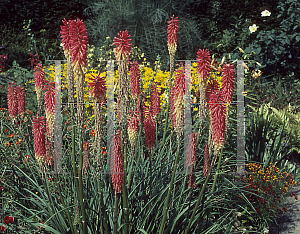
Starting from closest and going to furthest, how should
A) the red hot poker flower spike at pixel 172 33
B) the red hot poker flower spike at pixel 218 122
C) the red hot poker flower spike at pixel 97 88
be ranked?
the red hot poker flower spike at pixel 97 88
the red hot poker flower spike at pixel 218 122
the red hot poker flower spike at pixel 172 33

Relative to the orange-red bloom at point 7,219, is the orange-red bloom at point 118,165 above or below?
above

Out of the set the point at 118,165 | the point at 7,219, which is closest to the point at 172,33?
the point at 118,165

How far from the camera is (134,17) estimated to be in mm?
9758

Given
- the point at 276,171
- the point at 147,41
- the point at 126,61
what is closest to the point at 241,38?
the point at 147,41

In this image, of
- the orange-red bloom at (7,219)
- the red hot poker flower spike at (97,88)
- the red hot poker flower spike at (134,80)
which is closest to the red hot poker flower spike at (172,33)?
the red hot poker flower spike at (134,80)

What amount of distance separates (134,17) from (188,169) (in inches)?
318

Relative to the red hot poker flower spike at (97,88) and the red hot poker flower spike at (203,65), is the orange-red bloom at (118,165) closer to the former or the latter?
the red hot poker flower spike at (97,88)

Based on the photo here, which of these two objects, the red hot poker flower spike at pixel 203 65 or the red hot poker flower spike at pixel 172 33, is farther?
the red hot poker flower spike at pixel 172 33

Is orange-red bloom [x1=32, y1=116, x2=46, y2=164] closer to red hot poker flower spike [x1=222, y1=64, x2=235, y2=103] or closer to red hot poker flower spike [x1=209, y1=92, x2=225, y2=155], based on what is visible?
red hot poker flower spike [x1=209, y1=92, x2=225, y2=155]

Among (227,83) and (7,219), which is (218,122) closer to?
(227,83)

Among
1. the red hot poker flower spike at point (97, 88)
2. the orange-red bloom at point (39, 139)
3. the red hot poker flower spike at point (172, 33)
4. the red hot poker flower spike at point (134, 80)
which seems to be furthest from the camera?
the red hot poker flower spike at point (134, 80)

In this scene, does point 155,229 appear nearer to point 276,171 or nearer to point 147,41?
point 276,171

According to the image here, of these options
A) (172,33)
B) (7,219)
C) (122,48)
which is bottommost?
(7,219)

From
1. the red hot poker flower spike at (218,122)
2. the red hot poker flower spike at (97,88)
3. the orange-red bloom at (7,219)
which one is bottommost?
the orange-red bloom at (7,219)
